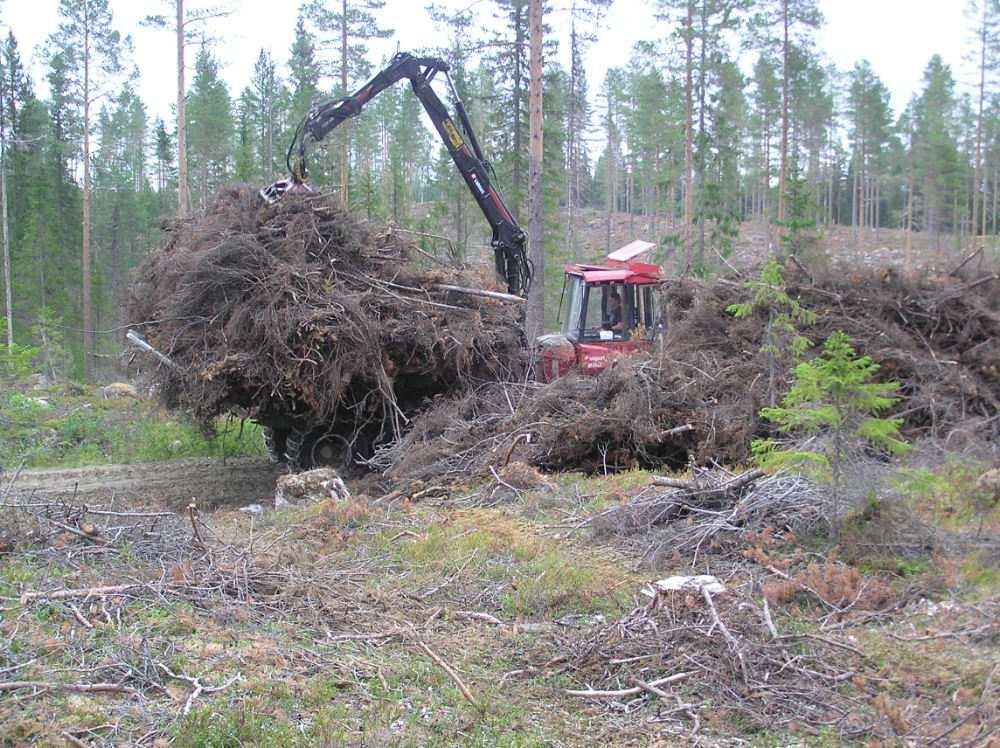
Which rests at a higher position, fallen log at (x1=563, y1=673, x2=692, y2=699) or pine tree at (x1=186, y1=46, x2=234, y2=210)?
pine tree at (x1=186, y1=46, x2=234, y2=210)

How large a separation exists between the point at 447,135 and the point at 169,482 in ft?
21.6

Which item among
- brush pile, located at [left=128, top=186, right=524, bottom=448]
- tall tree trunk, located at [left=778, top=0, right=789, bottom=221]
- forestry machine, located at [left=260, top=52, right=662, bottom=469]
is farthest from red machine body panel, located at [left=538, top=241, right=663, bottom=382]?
tall tree trunk, located at [left=778, top=0, right=789, bottom=221]

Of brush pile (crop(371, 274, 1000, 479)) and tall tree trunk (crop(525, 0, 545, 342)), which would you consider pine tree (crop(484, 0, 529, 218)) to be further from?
brush pile (crop(371, 274, 1000, 479))

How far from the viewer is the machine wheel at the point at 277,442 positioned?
528 inches

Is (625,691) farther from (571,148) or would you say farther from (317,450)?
(571,148)

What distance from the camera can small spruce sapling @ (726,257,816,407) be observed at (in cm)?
891

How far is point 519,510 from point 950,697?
4.66 meters

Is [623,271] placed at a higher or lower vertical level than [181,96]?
lower

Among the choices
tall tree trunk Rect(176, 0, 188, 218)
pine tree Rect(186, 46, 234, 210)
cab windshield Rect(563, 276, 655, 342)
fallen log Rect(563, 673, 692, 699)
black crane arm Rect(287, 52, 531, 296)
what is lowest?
fallen log Rect(563, 673, 692, 699)

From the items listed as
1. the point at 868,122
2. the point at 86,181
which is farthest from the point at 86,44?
the point at 868,122

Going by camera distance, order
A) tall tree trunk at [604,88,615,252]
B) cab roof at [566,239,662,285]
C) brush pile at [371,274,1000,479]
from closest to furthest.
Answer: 1. brush pile at [371,274,1000,479]
2. cab roof at [566,239,662,285]
3. tall tree trunk at [604,88,615,252]

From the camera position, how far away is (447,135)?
1428 centimetres

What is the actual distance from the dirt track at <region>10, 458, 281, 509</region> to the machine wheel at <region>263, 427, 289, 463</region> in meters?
0.19

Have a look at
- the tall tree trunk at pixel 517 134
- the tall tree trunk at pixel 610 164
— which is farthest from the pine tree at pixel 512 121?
the tall tree trunk at pixel 610 164
